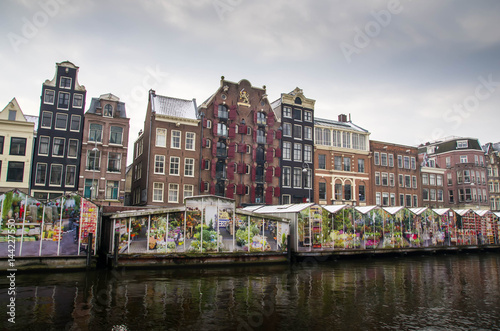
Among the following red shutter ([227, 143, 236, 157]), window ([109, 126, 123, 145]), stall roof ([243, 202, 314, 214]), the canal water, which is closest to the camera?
the canal water

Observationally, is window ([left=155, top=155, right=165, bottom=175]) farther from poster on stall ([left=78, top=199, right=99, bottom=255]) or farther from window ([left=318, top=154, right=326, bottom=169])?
window ([left=318, top=154, right=326, bottom=169])

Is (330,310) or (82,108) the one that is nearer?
(330,310)

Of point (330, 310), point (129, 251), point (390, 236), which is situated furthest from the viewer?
point (390, 236)

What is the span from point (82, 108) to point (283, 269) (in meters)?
31.2

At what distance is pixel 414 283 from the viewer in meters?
25.4

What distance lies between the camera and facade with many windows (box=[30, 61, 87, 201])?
44.4 m

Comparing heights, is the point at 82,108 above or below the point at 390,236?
above

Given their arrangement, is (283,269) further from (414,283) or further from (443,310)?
(443,310)

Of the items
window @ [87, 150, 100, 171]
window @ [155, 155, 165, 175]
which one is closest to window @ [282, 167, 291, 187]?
window @ [155, 155, 165, 175]

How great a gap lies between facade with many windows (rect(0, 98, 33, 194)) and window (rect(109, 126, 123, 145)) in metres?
8.63

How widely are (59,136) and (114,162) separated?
22.3 ft

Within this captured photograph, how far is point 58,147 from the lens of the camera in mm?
45531

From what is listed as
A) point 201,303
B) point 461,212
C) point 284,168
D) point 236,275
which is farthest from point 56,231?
point 461,212

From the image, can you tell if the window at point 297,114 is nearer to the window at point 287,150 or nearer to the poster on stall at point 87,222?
the window at point 287,150
